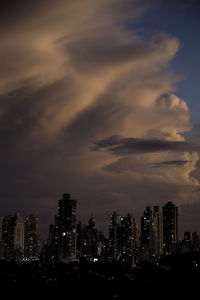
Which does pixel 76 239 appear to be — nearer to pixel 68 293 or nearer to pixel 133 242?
pixel 133 242

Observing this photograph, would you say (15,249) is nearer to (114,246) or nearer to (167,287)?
(114,246)

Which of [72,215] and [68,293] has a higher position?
[72,215]

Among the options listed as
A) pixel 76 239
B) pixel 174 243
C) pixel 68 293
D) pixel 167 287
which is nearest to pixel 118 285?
pixel 68 293

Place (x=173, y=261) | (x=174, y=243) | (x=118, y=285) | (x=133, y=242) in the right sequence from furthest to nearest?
(x=133, y=242), (x=174, y=243), (x=173, y=261), (x=118, y=285)

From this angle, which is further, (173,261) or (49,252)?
(49,252)

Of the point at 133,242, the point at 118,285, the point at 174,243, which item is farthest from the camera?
the point at 133,242

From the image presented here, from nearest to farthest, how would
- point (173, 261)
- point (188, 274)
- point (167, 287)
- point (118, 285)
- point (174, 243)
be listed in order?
point (167, 287) < point (188, 274) < point (118, 285) < point (173, 261) < point (174, 243)

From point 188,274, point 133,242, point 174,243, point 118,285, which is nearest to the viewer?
point 188,274

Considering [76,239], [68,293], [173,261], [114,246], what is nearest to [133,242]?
[114,246]

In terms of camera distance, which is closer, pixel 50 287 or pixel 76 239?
pixel 50 287
